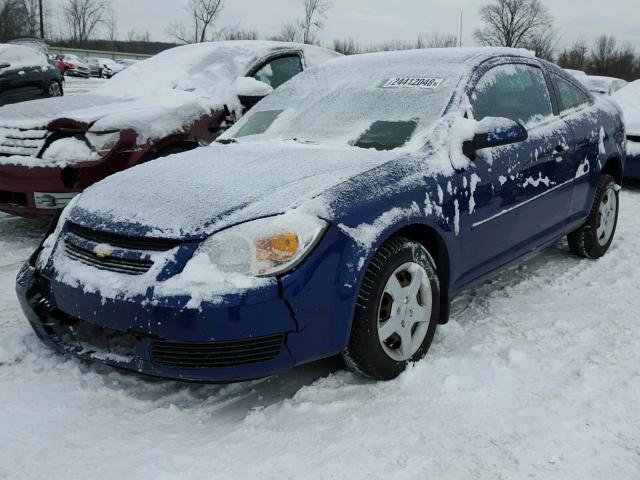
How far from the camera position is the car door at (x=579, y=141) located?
411 cm

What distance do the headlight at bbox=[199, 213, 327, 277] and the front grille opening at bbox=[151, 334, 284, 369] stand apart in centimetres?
26

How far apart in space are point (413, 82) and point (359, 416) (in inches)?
74.0

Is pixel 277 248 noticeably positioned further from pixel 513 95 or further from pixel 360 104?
pixel 513 95

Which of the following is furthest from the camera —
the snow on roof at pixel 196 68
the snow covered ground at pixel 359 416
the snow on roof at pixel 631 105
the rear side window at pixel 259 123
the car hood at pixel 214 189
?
the snow on roof at pixel 631 105

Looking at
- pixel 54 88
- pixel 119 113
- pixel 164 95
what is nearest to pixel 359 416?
pixel 119 113

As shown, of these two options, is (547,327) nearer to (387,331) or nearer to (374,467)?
(387,331)

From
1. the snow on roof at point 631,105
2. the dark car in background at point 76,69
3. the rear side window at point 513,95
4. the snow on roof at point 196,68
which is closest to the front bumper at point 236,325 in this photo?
the rear side window at point 513,95

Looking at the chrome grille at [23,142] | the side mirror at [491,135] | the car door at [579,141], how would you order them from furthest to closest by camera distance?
the chrome grille at [23,142]
the car door at [579,141]
the side mirror at [491,135]

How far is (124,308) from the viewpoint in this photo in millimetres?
2393

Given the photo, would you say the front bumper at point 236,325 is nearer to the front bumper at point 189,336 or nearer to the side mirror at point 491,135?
the front bumper at point 189,336

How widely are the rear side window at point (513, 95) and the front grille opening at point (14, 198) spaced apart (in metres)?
3.18

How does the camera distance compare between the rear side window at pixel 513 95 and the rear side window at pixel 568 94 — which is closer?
the rear side window at pixel 513 95

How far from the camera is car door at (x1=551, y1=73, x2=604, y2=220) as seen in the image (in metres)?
4.11

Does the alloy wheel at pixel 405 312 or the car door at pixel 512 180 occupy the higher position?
the car door at pixel 512 180
